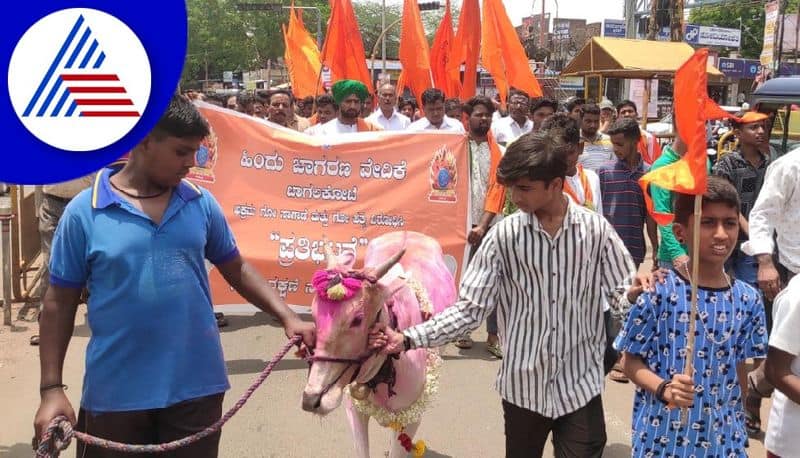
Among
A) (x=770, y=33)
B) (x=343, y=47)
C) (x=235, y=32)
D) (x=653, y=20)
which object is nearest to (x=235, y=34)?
(x=235, y=32)

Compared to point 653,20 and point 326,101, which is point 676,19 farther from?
point 326,101

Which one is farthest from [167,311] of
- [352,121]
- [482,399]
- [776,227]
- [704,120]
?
[352,121]

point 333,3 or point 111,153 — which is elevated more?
point 333,3

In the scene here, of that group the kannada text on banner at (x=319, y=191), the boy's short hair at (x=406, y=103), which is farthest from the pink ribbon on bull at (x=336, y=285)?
the boy's short hair at (x=406, y=103)

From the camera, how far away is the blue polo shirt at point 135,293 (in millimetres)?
2238

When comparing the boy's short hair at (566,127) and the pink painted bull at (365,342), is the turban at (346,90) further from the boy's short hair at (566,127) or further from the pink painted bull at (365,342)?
the pink painted bull at (365,342)

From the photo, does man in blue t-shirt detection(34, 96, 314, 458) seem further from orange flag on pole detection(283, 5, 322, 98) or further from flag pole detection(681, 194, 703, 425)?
orange flag on pole detection(283, 5, 322, 98)

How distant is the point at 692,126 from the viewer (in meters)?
2.13

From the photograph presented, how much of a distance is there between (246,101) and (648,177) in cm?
960

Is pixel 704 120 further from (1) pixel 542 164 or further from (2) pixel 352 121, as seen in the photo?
(2) pixel 352 121

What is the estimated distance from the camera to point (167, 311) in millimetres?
2316

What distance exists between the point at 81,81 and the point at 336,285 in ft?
3.79

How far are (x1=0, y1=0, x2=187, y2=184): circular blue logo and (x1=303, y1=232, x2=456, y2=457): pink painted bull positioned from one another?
3.34 feet

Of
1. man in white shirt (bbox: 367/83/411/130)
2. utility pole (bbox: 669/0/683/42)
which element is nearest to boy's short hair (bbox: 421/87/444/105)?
man in white shirt (bbox: 367/83/411/130)
